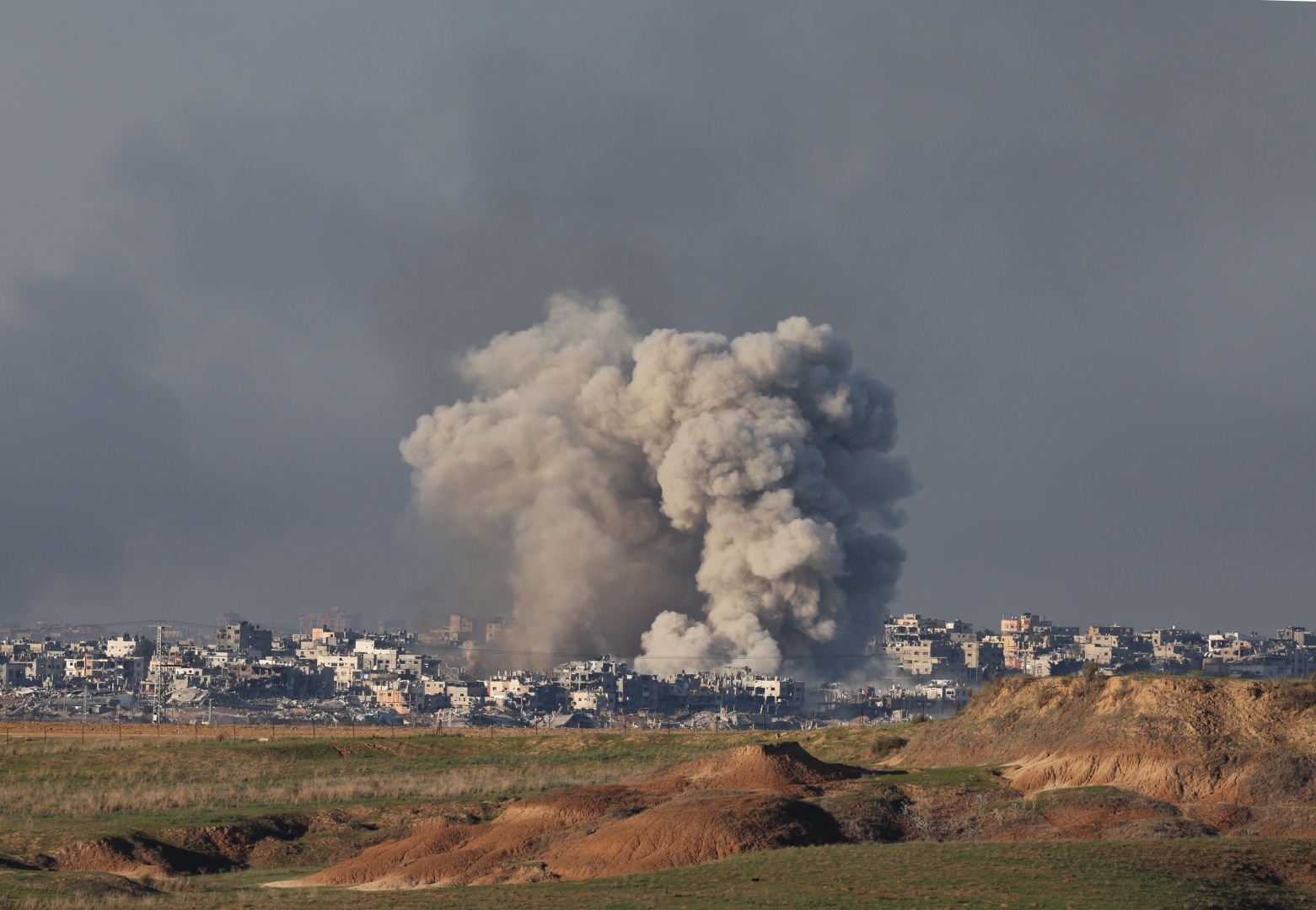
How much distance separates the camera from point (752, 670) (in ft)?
376

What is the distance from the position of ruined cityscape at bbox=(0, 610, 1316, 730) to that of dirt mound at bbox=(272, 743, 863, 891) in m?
52.6

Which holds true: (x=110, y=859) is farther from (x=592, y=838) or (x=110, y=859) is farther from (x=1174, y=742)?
(x=1174, y=742)

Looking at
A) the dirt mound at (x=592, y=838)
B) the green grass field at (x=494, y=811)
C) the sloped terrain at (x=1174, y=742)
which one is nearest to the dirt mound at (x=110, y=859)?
the green grass field at (x=494, y=811)

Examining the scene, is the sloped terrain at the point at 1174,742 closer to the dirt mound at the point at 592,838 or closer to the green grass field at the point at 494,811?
the green grass field at the point at 494,811

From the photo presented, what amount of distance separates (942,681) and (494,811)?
11764 cm

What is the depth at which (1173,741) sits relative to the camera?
4306 cm

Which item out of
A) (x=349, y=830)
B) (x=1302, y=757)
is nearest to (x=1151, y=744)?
(x=1302, y=757)

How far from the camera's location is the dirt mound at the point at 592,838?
31.5 meters

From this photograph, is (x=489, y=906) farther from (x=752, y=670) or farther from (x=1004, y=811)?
(x=752, y=670)

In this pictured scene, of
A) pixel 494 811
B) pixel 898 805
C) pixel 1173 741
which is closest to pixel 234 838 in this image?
Answer: pixel 494 811

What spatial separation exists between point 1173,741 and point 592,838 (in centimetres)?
1827

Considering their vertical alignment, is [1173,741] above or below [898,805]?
above

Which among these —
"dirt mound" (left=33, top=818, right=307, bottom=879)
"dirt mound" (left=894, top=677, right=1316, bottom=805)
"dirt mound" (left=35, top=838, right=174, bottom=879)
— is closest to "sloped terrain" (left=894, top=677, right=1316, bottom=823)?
"dirt mound" (left=894, top=677, right=1316, bottom=805)

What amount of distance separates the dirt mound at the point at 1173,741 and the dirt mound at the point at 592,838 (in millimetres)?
8403
